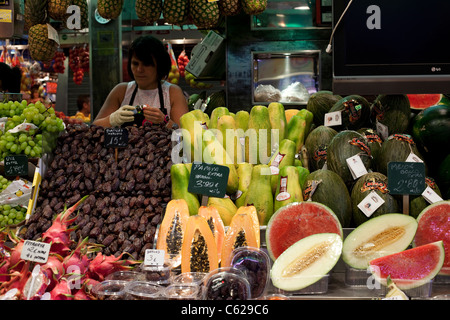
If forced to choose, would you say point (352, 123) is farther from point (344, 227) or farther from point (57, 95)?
point (57, 95)

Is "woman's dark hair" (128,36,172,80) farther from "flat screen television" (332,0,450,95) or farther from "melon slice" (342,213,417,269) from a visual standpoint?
"melon slice" (342,213,417,269)

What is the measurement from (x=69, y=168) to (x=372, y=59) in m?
1.56

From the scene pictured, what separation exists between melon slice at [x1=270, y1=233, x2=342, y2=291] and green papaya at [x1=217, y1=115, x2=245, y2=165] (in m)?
0.83

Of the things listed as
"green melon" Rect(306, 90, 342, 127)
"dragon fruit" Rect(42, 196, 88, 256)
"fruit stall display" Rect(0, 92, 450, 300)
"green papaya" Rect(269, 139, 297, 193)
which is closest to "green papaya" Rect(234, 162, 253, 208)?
"fruit stall display" Rect(0, 92, 450, 300)

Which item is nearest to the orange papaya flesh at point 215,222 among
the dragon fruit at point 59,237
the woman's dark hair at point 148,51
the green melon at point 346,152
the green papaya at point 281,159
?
the green papaya at point 281,159

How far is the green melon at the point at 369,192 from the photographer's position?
82.9 inches

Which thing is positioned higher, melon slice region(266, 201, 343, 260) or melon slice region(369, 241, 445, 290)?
melon slice region(266, 201, 343, 260)

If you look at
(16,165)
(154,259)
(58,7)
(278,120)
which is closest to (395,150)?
(278,120)

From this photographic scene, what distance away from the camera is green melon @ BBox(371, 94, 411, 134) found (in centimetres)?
250

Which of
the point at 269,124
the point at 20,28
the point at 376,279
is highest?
the point at 20,28

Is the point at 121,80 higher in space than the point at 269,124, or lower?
higher

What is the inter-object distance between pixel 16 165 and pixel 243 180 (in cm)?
124

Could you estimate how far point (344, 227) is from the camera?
2154 mm

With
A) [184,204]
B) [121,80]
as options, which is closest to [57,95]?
[121,80]
